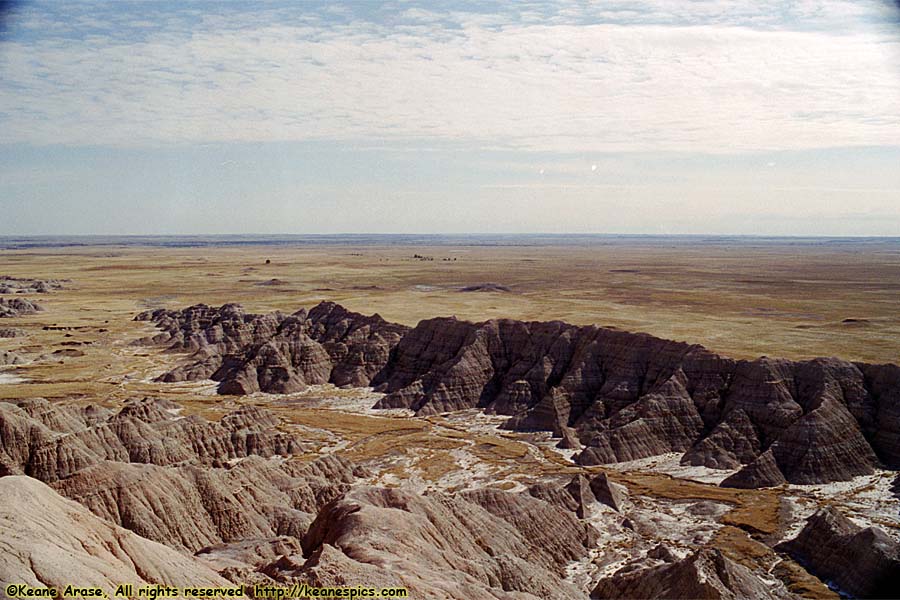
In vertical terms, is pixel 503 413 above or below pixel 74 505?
below

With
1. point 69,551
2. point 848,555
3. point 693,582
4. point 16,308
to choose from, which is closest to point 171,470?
point 69,551

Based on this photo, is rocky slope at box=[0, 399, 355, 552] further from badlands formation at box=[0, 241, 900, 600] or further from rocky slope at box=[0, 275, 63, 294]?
rocky slope at box=[0, 275, 63, 294]

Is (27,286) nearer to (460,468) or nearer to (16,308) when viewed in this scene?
(16,308)

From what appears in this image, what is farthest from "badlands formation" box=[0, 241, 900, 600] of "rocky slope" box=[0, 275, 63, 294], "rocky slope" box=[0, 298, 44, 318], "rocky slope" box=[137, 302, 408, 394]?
"rocky slope" box=[0, 275, 63, 294]

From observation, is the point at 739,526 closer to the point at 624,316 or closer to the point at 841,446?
the point at 841,446

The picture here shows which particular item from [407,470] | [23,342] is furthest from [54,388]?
[407,470]
